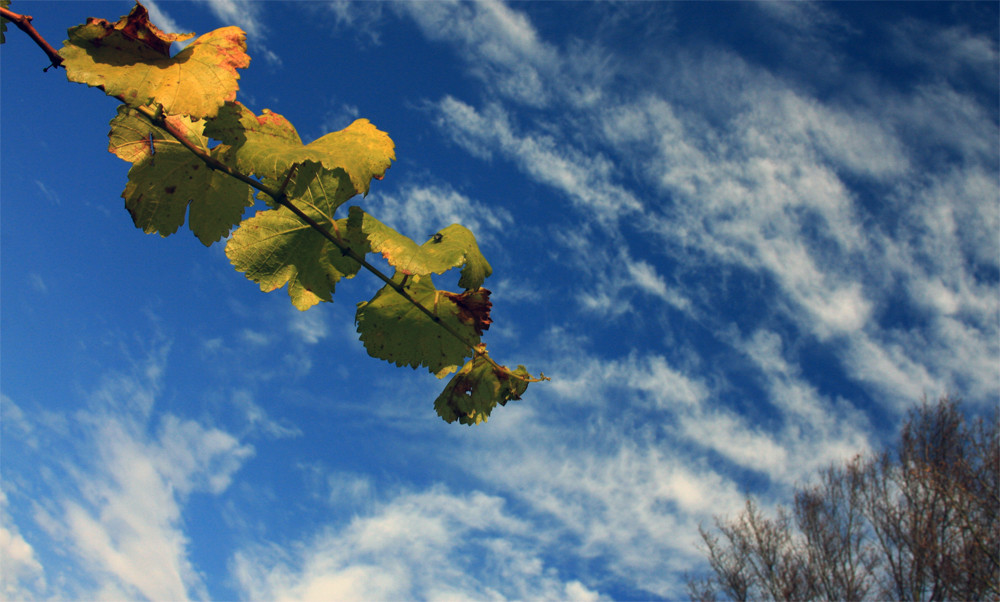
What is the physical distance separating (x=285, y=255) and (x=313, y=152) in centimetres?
25

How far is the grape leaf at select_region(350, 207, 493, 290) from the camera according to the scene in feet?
2.66

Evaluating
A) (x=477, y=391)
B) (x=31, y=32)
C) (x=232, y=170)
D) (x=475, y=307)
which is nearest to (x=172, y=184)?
(x=232, y=170)

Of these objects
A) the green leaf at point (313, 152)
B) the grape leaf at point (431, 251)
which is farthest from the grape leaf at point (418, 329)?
the green leaf at point (313, 152)

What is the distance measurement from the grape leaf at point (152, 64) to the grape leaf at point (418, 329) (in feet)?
1.42

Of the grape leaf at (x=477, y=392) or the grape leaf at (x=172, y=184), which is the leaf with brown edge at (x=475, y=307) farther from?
the grape leaf at (x=172, y=184)

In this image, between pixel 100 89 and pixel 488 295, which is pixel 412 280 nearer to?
pixel 488 295

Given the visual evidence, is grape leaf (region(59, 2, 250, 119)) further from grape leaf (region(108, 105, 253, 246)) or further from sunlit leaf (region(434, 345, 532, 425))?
sunlit leaf (region(434, 345, 532, 425))

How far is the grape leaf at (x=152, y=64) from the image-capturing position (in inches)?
25.3

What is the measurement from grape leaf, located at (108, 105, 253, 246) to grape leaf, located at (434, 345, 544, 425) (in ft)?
1.66

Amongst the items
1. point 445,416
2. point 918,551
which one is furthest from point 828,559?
point 445,416

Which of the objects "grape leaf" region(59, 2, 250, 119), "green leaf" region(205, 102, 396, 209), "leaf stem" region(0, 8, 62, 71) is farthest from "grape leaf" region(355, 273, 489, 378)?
"leaf stem" region(0, 8, 62, 71)

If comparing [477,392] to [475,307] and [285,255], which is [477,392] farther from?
[285,255]

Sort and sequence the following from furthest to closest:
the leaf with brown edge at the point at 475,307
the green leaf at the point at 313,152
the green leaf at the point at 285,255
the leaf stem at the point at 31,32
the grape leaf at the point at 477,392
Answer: the grape leaf at the point at 477,392 → the leaf with brown edge at the point at 475,307 → the green leaf at the point at 285,255 → the green leaf at the point at 313,152 → the leaf stem at the point at 31,32

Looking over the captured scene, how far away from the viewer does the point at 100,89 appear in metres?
0.62
